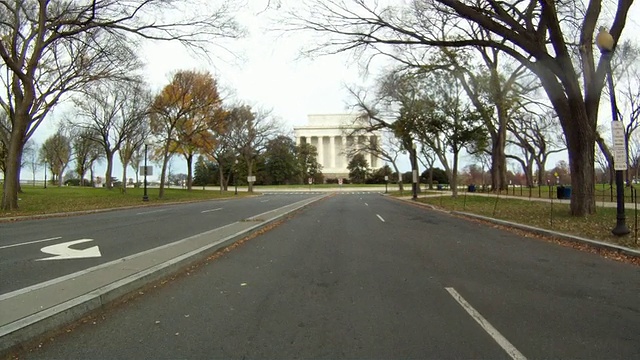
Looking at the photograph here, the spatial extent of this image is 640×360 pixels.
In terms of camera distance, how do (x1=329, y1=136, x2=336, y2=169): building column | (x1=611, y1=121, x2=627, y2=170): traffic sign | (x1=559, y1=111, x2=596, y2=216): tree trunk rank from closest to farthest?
1. (x1=611, y1=121, x2=627, y2=170): traffic sign
2. (x1=559, y1=111, x2=596, y2=216): tree trunk
3. (x1=329, y1=136, x2=336, y2=169): building column

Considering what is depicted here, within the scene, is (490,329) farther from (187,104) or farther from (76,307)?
(187,104)

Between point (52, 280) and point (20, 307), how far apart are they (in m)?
1.55

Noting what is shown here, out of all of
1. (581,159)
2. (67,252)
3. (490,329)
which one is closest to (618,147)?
(581,159)

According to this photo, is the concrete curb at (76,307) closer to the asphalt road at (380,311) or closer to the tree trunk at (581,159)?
the asphalt road at (380,311)

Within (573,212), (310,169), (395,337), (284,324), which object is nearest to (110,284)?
(284,324)

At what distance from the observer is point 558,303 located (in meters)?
5.59

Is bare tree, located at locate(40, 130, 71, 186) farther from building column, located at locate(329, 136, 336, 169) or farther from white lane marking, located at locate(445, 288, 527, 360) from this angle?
white lane marking, located at locate(445, 288, 527, 360)

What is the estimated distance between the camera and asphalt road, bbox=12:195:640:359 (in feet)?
13.6

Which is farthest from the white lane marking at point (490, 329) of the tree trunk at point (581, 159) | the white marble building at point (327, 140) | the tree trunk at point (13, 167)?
the white marble building at point (327, 140)

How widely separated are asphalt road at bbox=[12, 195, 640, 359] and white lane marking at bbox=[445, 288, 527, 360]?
0.04 feet

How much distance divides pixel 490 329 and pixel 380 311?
1.29 m

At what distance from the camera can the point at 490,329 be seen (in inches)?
182

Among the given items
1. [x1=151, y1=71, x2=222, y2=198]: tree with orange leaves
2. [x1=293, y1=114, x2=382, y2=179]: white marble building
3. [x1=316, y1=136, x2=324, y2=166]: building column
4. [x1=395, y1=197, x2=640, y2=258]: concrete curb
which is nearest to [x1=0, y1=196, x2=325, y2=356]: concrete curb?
[x1=395, y1=197, x2=640, y2=258]: concrete curb

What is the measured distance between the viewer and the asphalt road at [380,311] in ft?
13.6
